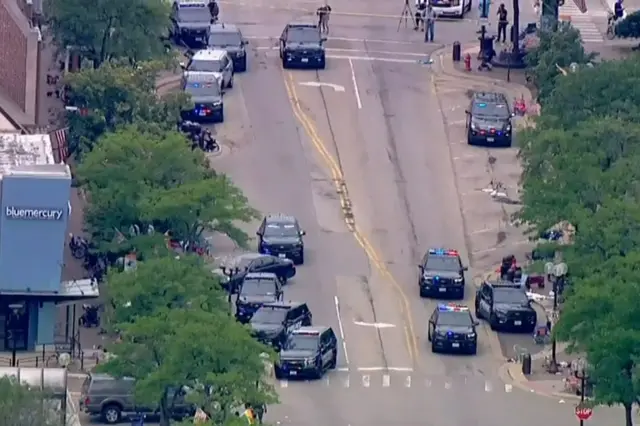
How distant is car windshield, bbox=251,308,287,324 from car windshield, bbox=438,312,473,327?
18.1 ft

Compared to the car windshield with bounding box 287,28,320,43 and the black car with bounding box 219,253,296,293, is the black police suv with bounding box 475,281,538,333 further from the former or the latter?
the car windshield with bounding box 287,28,320,43

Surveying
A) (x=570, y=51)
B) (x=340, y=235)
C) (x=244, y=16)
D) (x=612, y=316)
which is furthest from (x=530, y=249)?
(x=244, y=16)

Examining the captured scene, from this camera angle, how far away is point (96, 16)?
122500 mm

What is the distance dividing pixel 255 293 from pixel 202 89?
23.3 metres

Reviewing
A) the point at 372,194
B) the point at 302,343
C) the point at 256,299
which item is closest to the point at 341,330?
the point at 256,299

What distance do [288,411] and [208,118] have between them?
3253 centimetres

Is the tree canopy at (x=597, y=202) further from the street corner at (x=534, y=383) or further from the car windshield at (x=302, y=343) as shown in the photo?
the car windshield at (x=302, y=343)

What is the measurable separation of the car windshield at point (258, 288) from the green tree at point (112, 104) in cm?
1088

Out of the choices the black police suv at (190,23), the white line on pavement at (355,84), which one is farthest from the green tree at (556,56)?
the black police suv at (190,23)

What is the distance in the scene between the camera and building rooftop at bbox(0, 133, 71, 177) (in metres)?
99.3

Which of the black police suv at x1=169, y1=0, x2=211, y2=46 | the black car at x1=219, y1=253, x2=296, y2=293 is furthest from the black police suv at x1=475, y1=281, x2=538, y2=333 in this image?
the black police suv at x1=169, y1=0, x2=211, y2=46

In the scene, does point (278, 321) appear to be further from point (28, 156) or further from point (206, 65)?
point (206, 65)

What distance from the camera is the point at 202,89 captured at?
12319 centimetres

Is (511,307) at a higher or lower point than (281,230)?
lower
